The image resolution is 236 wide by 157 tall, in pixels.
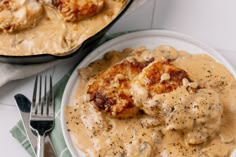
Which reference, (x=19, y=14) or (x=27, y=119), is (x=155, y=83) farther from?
(x=19, y=14)

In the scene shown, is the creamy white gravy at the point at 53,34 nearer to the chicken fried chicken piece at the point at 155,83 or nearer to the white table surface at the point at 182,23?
the white table surface at the point at 182,23

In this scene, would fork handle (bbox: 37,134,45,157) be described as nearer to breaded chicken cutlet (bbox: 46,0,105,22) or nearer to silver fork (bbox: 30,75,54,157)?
silver fork (bbox: 30,75,54,157)

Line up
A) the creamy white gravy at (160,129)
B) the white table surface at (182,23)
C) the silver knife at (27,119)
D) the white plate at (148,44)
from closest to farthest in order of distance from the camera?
the creamy white gravy at (160,129) → the silver knife at (27,119) → the white plate at (148,44) → the white table surface at (182,23)

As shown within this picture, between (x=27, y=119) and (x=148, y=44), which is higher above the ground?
(x=148, y=44)

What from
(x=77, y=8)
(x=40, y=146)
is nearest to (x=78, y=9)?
(x=77, y=8)

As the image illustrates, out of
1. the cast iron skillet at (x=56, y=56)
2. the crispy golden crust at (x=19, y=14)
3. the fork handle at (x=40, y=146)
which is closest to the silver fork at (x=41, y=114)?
the fork handle at (x=40, y=146)

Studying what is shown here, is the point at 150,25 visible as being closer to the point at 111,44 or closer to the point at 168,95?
the point at 111,44
